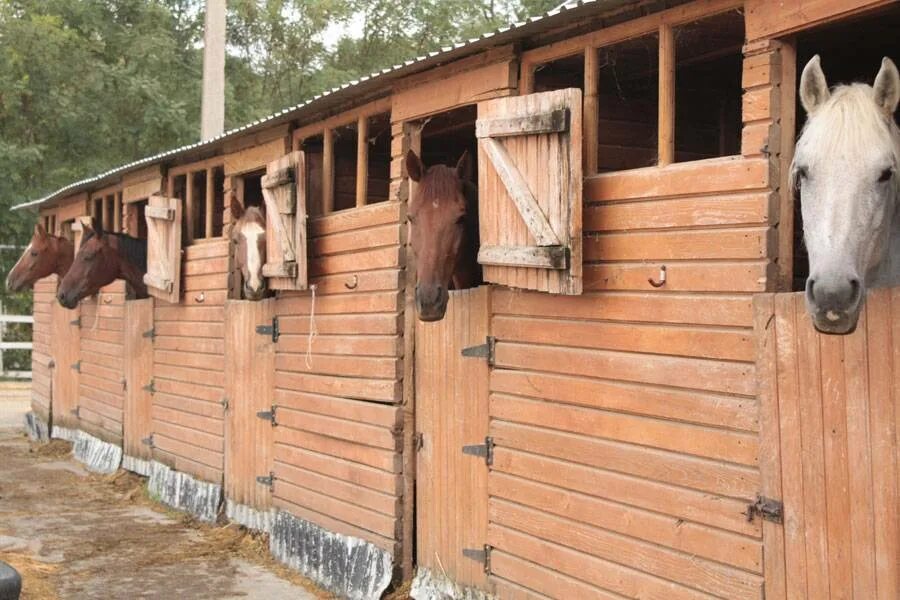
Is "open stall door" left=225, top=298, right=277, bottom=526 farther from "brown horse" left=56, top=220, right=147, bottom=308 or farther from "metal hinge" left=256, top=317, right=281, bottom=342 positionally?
"brown horse" left=56, top=220, right=147, bottom=308

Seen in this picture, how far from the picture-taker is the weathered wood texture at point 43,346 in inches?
611

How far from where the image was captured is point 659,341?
4.57 m

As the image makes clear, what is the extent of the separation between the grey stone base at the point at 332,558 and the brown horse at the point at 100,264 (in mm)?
4359

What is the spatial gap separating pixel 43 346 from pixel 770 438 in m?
14.2

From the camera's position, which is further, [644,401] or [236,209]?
[236,209]

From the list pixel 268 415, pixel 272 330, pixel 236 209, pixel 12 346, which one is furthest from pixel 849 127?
pixel 12 346

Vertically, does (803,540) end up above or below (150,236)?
below

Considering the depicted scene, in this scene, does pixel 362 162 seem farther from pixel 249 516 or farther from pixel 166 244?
pixel 166 244

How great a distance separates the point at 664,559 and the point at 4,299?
21.3 m

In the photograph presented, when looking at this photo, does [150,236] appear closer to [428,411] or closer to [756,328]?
[428,411]

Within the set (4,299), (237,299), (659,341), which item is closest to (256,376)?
(237,299)

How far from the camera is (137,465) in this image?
472 inches

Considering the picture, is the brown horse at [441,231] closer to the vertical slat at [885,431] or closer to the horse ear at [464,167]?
the horse ear at [464,167]

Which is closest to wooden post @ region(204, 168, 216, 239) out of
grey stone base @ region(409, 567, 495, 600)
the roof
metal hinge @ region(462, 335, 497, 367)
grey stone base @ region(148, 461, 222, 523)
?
the roof
